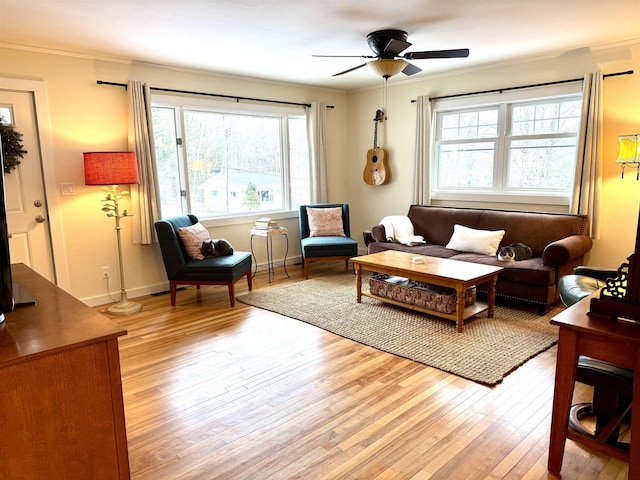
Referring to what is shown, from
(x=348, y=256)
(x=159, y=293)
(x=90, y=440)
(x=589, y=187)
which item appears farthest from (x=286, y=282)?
(x=90, y=440)

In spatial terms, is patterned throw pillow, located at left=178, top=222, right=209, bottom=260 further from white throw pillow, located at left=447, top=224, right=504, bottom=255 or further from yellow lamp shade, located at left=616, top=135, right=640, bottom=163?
yellow lamp shade, located at left=616, top=135, right=640, bottom=163

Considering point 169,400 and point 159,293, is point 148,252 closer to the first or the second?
point 159,293

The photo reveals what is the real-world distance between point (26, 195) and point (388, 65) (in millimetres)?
3350

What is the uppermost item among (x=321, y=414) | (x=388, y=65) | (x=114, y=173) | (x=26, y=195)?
(x=388, y=65)

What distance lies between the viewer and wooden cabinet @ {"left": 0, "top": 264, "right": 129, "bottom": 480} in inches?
47.1

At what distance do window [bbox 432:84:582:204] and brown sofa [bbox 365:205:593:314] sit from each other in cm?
33

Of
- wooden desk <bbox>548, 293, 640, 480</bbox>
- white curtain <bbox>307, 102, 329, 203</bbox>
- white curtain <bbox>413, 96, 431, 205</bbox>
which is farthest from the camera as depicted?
white curtain <bbox>307, 102, 329, 203</bbox>

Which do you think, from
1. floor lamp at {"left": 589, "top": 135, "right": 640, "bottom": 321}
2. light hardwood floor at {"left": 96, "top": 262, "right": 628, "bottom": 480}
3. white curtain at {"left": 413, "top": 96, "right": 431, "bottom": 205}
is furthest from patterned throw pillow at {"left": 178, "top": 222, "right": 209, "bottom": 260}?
floor lamp at {"left": 589, "top": 135, "right": 640, "bottom": 321}

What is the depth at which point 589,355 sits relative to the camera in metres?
1.64

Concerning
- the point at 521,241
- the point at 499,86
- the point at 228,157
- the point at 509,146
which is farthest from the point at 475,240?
the point at 228,157

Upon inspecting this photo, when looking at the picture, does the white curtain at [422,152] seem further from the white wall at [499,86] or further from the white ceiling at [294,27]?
the white ceiling at [294,27]

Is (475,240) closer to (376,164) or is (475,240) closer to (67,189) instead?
(376,164)

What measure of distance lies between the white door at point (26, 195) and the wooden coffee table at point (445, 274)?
293 cm

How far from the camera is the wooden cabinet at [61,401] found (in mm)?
1197
